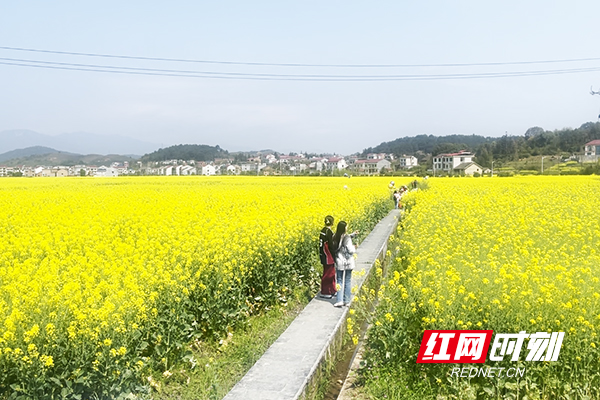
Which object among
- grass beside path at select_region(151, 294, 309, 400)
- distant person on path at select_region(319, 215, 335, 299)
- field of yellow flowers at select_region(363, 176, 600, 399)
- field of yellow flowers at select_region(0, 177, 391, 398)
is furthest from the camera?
distant person on path at select_region(319, 215, 335, 299)

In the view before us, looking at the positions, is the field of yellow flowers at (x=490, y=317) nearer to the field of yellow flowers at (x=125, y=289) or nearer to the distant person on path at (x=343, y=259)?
the distant person on path at (x=343, y=259)

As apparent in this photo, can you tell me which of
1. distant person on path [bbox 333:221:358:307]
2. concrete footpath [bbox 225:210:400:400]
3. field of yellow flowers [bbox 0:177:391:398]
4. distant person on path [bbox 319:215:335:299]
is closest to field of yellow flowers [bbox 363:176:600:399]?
concrete footpath [bbox 225:210:400:400]

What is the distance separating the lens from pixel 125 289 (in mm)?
5352

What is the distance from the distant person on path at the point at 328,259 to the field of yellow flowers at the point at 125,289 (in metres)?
0.84

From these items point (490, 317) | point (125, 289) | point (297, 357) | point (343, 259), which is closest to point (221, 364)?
point (297, 357)

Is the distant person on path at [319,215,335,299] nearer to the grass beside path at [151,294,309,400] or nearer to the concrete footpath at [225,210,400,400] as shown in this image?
the concrete footpath at [225,210,400,400]

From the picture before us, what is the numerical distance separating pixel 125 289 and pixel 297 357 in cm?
212

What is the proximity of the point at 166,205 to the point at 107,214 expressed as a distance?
105 inches

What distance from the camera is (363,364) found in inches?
216

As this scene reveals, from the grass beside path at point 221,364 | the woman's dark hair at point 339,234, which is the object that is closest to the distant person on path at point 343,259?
the woman's dark hair at point 339,234

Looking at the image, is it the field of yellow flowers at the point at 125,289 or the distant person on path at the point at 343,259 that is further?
the distant person on path at the point at 343,259

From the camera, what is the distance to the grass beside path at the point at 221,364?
5.30 meters

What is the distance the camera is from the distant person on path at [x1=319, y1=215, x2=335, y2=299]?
792cm

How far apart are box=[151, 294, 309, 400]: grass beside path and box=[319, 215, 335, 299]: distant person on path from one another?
32.4 inches
